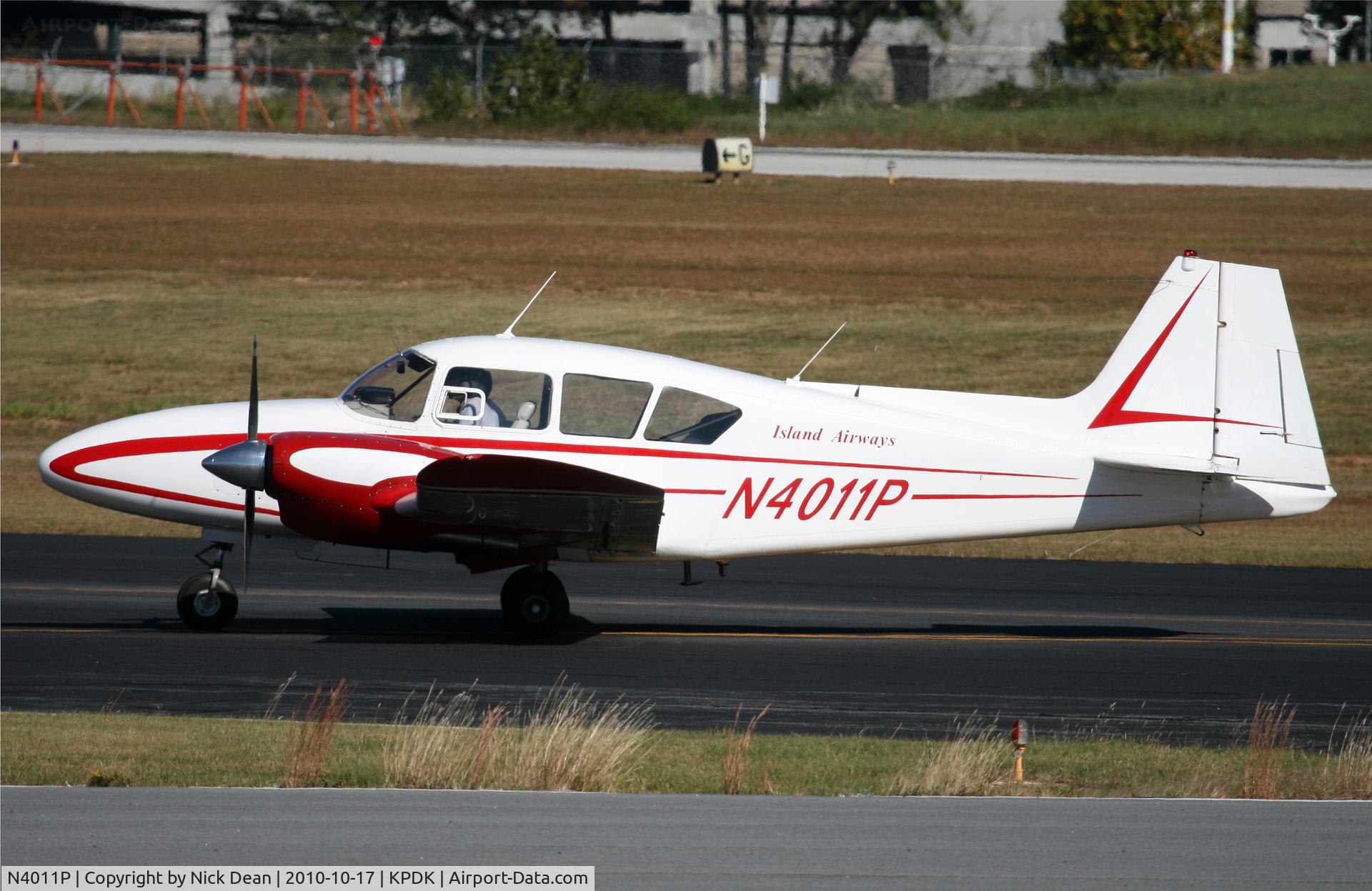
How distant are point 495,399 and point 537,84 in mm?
43492

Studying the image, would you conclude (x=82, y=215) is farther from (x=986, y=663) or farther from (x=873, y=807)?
(x=873, y=807)

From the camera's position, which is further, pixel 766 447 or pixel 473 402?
pixel 766 447

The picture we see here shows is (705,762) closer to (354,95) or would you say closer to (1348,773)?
(1348,773)

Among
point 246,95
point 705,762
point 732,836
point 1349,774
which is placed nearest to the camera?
point 732,836

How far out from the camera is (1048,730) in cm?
1005

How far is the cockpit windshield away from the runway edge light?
32.6m

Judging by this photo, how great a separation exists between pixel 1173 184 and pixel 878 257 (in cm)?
1284

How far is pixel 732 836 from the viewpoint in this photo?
24.0 ft

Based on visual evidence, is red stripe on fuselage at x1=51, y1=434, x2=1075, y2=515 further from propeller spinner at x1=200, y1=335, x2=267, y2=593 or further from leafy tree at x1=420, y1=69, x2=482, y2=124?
leafy tree at x1=420, y1=69, x2=482, y2=124

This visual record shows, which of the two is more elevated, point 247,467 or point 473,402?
point 473,402

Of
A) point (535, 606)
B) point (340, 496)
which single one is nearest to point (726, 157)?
point (535, 606)

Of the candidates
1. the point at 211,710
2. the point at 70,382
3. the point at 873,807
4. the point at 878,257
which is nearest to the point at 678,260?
the point at 878,257

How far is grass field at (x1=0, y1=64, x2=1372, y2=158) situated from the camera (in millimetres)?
50969

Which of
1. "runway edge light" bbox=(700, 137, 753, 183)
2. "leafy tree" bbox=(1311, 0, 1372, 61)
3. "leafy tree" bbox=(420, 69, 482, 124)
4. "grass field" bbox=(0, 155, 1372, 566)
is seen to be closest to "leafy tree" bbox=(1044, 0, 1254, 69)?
"leafy tree" bbox=(1311, 0, 1372, 61)
